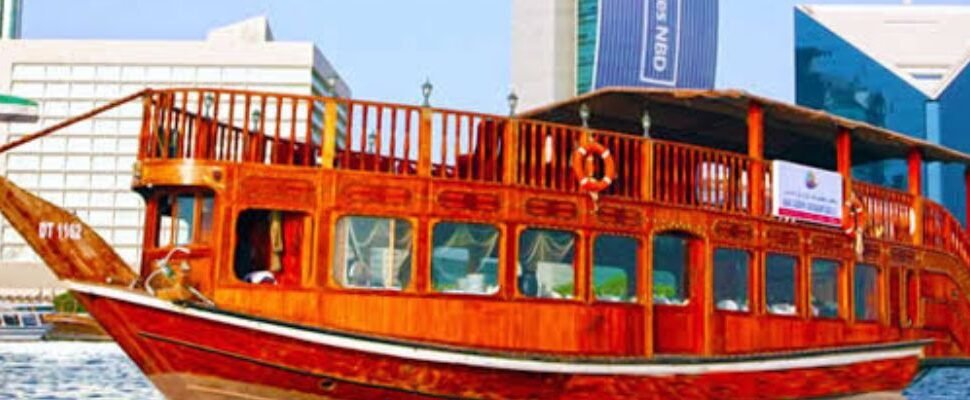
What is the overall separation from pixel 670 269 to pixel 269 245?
16.4 feet

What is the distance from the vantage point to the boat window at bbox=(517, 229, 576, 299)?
11.1m

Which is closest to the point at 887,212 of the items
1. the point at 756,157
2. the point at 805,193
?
the point at 805,193

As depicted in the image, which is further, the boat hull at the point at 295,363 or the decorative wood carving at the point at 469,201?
the decorative wood carving at the point at 469,201

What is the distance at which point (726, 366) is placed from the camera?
38.8ft

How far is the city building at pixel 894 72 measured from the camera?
74.9m

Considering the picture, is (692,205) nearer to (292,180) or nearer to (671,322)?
(671,322)

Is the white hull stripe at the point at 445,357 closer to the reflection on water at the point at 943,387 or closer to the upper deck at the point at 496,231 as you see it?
the upper deck at the point at 496,231

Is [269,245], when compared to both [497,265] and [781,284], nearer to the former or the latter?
[497,265]

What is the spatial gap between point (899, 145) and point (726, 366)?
600 centimetres

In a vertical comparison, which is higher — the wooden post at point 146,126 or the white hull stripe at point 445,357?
the wooden post at point 146,126

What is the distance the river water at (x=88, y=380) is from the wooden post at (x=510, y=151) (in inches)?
347

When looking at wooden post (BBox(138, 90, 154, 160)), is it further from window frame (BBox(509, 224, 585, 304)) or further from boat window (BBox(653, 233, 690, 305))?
boat window (BBox(653, 233, 690, 305))

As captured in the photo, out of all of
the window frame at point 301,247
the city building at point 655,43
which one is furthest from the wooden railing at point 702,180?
the city building at point 655,43

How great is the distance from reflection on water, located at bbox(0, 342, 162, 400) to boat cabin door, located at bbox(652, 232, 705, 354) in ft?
32.3
